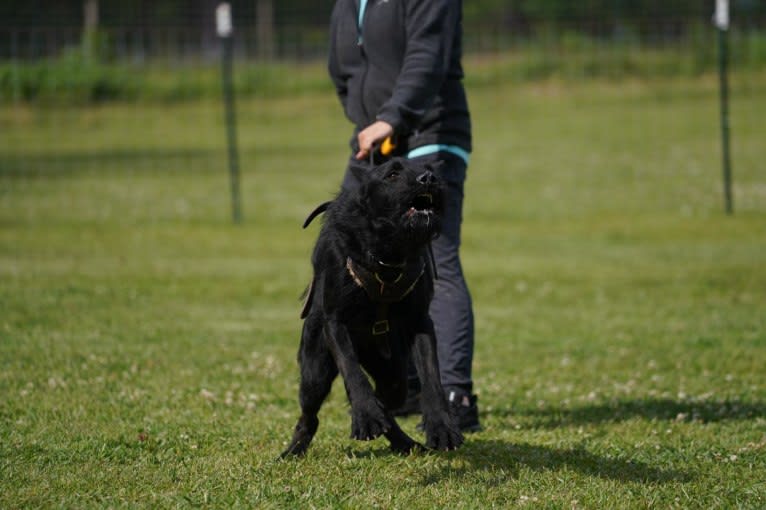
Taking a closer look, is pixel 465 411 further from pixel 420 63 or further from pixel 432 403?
pixel 420 63

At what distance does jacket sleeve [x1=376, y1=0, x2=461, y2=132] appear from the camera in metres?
5.70

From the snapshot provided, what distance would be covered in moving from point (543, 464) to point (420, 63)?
1.98 meters

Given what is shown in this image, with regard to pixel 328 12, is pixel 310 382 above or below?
below

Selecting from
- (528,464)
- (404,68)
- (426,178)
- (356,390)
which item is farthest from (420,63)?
(528,464)

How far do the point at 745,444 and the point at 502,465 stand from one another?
1373 mm

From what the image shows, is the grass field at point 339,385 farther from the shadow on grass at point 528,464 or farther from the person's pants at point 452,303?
the person's pants at point 452,303

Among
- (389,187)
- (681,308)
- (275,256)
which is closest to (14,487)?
(389,187)

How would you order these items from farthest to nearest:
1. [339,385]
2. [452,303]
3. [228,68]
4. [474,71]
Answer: [474,71]
[228,68]
[339,385]
[452,303]

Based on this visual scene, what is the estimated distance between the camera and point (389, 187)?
4.98 metres

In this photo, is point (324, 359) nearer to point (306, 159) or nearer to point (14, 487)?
point (14, 487)

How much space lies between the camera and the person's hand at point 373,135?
5621 mm

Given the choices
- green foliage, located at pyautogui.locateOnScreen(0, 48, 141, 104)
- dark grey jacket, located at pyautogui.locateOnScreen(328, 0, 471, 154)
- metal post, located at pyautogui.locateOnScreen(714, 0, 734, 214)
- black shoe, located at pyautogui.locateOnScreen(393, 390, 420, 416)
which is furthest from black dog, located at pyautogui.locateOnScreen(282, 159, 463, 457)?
green foliage, located at pyautogui.locateOnScreen(0, 48, 141, 104)

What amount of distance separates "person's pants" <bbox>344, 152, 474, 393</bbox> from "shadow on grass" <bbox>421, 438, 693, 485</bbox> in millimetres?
570

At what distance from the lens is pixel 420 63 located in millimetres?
5785
